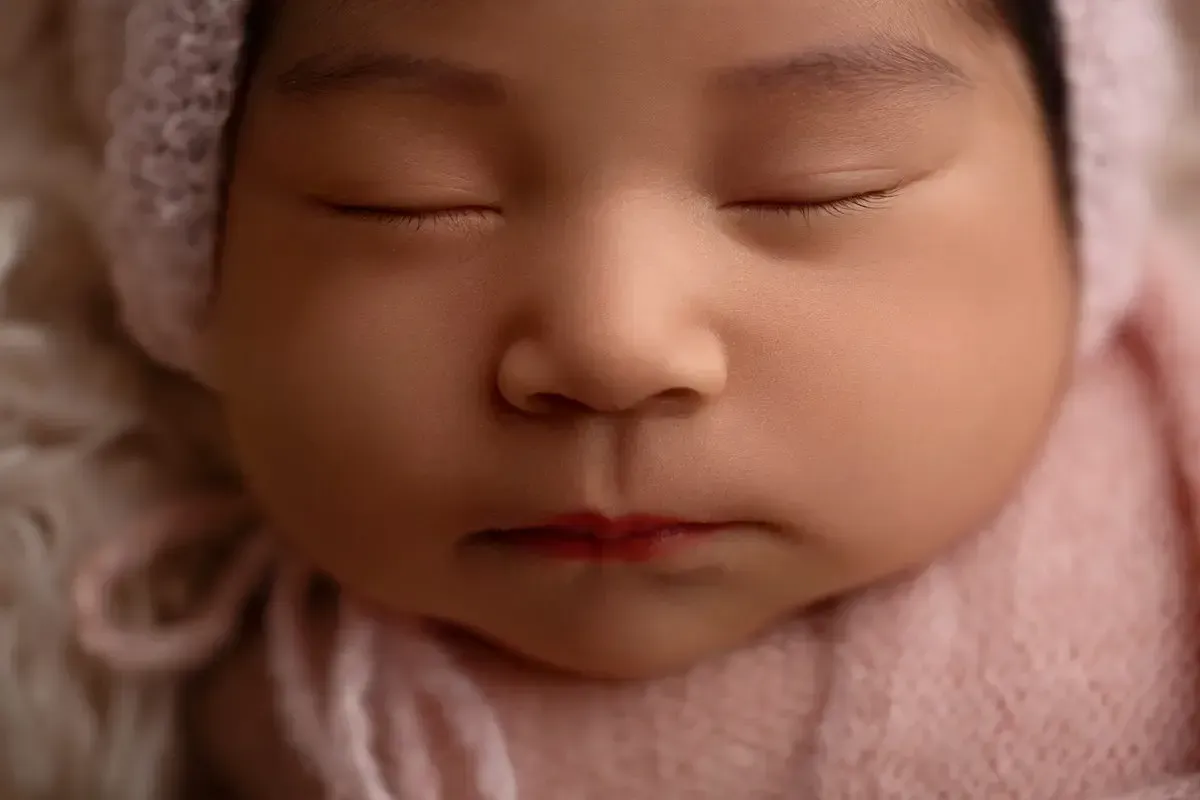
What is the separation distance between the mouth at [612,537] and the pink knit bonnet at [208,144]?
296 millimetres

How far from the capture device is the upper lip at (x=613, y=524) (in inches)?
27.8

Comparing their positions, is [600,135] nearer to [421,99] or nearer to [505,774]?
[421,99]

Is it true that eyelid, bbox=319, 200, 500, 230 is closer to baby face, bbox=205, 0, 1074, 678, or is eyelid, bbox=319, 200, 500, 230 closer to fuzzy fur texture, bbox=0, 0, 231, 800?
baby face, bbox=205, 0, 1074, 678

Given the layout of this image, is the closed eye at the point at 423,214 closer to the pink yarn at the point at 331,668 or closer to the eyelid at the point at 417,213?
the eyelid at the point at 417,213

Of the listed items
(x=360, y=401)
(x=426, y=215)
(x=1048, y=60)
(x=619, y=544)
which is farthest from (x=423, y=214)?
(x=1048, y=60)

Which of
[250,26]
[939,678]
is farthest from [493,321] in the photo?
[939,678]

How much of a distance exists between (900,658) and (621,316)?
0.29 metres

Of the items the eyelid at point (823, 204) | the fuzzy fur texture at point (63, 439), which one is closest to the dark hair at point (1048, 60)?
the eyelid at point (823, 204)

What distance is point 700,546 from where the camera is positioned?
2.36ft

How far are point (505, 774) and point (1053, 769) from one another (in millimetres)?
326

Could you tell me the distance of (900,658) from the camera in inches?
30.8

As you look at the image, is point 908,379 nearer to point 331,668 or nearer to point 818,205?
point 818,205

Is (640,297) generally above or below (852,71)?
below

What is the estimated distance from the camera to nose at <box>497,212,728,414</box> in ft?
2.13
